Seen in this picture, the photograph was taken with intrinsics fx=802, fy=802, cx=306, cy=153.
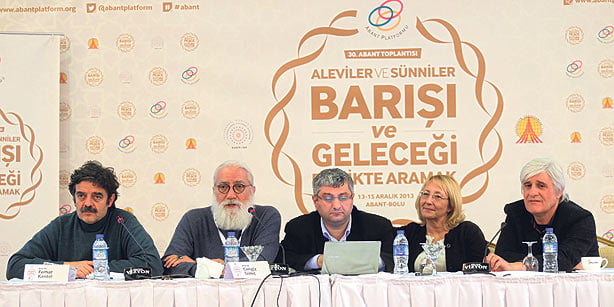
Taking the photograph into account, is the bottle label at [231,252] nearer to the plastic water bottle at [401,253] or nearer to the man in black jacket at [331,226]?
the man in black jacket at [331,226]

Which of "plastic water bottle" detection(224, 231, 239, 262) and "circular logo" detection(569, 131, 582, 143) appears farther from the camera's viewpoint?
"circular logo" detection(569, 131, 582, 143)

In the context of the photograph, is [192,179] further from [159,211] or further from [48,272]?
[48,272]

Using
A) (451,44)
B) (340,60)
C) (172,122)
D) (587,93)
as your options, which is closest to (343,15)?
(340,60)

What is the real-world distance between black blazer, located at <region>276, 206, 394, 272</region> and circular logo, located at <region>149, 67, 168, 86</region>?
1564 mm

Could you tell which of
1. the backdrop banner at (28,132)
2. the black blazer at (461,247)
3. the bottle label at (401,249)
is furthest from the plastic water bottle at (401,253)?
the backdrop banner at (28,132)

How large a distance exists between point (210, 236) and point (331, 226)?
68 cm

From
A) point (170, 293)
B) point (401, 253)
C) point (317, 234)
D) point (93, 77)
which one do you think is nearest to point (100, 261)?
point (170, 293)

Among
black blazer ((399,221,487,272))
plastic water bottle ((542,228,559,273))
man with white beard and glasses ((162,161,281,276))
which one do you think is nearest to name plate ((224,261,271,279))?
man with white beard and glasses ((162,161,281,276))

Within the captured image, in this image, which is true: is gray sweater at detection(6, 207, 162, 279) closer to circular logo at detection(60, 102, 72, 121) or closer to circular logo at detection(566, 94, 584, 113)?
circular logo at detection(60, 102, 72, 121)

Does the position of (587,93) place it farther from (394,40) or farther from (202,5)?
(202,5)

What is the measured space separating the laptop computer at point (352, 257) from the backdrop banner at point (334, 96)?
1.77 m

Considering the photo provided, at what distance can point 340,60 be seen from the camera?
17.6 feet

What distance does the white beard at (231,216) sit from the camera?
443 centimetres

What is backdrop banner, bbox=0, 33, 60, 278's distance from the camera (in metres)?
5.21
